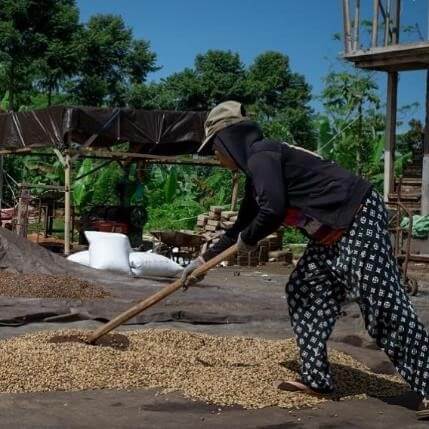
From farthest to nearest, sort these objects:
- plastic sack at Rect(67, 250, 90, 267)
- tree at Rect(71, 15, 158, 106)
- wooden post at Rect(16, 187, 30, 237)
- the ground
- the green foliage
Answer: tree at Rect(71, 15, 158, 106), the green foliage, wooden post at Rect(16, 187, 30, 237), plastic sack at Rect(67, 250, 90, 267), the ground

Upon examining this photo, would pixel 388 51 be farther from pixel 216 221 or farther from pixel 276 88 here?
pixel 276 88

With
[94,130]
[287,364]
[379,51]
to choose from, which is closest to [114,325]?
[287,364]


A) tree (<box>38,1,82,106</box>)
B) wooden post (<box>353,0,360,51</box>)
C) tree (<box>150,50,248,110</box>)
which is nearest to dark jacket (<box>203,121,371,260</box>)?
wooden post (<box>353,0,360,51</box>)

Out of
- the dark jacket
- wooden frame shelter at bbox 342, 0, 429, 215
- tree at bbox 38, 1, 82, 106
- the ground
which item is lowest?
the ground

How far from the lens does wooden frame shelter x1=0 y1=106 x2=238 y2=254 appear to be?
1176 centimetres

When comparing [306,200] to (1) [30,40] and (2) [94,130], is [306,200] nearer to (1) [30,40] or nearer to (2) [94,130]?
(2) [94,130]

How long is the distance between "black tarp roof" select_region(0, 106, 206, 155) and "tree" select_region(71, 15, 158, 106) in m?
14.4

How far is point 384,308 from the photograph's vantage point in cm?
362

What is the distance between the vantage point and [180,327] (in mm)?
5625

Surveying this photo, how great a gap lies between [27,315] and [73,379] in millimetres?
1718

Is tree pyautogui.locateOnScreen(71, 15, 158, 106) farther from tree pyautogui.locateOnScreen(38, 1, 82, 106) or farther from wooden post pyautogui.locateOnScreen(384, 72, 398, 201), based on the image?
wooden post pyautogui.locateOnScreen(384, 72, 398, 201)

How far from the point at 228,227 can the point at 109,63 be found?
1905cm

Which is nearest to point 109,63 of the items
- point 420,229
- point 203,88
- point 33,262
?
point 203,88

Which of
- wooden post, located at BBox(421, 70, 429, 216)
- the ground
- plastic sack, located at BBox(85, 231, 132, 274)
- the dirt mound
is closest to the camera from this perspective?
the ground
